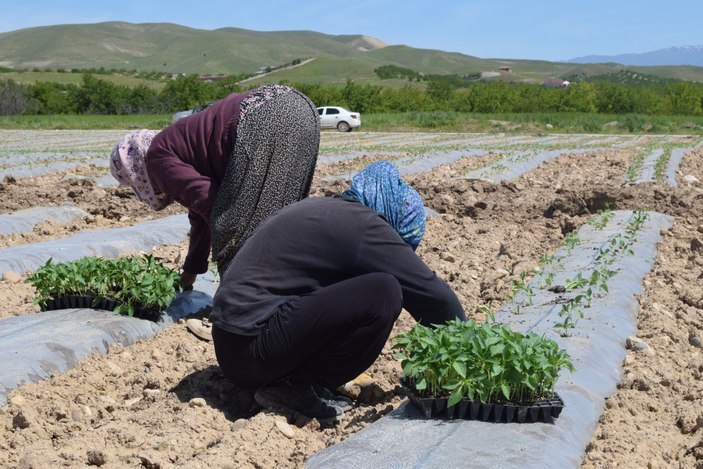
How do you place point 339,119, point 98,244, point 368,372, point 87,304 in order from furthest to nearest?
point 339,119 < point 98,244 < point 87,304 < point 368,372

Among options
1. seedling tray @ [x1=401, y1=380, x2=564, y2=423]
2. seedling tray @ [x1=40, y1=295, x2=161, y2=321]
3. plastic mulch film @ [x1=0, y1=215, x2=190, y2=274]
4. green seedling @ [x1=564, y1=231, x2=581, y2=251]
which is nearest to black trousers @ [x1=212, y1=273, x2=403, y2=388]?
seedling tray @ [x1=401, y1=380, x2=564, y2=423]

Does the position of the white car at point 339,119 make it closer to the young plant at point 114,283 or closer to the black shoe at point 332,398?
the young plant at point 114,283

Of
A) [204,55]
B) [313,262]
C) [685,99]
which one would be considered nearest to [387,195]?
[313,262]

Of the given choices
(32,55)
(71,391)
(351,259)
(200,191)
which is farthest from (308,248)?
(32,55)

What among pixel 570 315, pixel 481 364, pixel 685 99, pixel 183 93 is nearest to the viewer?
pixel 481 364

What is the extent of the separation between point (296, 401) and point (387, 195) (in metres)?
0.89

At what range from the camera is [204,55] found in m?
166

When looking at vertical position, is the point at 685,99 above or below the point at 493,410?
below

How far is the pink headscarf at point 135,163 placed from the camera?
4273mm

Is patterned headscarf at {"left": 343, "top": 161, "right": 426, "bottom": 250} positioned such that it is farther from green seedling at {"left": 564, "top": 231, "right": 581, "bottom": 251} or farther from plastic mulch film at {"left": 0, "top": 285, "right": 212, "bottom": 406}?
green seedling at {"left": 564, "top": 231, "right": 581, "bottom": 251}

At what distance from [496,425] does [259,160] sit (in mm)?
1708

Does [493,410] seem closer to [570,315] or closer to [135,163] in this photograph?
[570,315]

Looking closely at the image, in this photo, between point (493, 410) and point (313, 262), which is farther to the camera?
point (313, 262)

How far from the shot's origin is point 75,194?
376 inches
